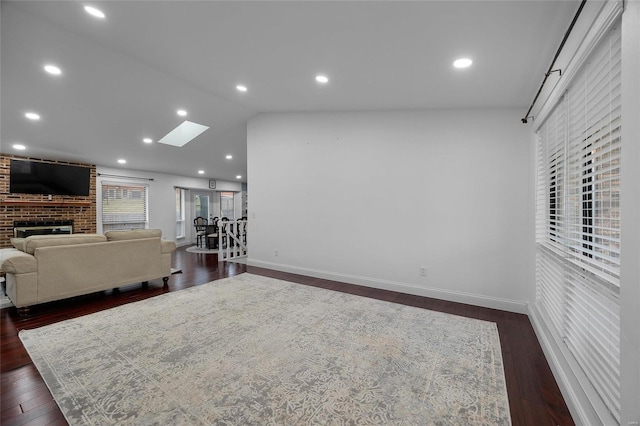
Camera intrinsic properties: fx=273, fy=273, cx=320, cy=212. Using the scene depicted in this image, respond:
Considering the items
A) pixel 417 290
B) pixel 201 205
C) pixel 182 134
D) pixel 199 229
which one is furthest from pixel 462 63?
pixel 201 205

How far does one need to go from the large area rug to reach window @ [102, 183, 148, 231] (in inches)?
225

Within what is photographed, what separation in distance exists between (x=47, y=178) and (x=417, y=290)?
8290 mm

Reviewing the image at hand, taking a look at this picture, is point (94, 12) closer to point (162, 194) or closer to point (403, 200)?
point (403, 200)

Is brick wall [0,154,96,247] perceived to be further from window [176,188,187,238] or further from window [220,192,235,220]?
window [220,192,235,220]

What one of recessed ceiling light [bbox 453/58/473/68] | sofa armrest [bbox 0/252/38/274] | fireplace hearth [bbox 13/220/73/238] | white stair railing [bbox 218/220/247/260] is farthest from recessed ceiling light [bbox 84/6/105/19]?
fireplace hearth [bbox 13/220/73/238]

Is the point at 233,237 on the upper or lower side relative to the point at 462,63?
lower

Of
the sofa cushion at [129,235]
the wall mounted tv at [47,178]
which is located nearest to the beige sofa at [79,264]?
the sofa cushion at [129,235]

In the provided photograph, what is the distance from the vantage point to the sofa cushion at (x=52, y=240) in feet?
10.3

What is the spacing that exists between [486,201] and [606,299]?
2149 mm

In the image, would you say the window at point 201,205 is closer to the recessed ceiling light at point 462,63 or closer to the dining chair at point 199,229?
the dining chair at point 199,229

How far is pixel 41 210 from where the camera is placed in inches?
250

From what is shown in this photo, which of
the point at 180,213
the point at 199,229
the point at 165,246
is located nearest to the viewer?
the point at 165,246

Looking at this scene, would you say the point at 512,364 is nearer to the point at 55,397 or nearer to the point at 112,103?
the point at 55,397

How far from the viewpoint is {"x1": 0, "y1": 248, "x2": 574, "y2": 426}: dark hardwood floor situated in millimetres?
1599
